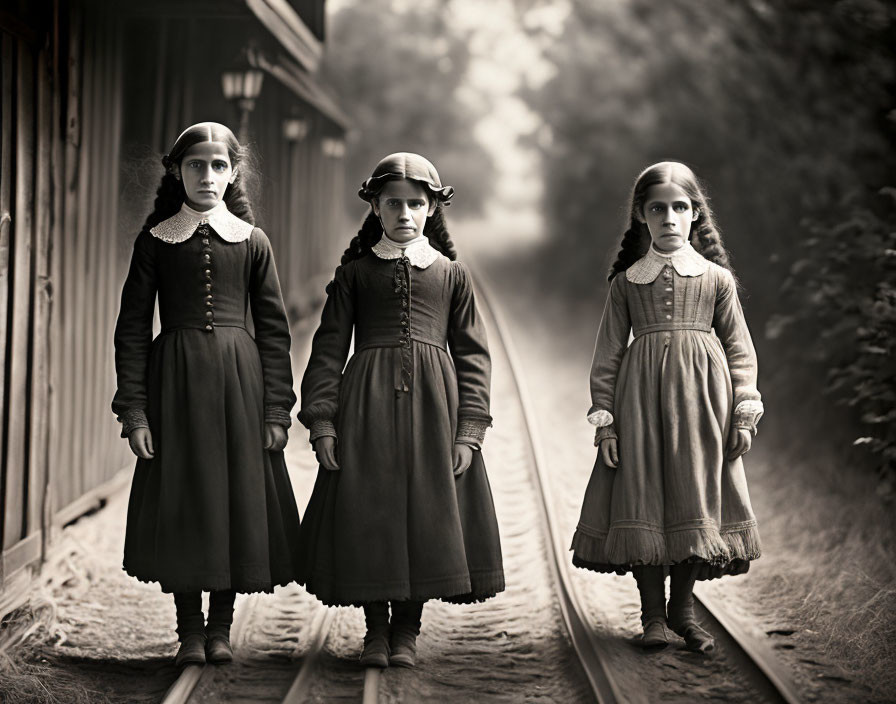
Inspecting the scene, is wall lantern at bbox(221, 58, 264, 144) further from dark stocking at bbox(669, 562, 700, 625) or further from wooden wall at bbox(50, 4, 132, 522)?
dark stocking at bbox(669, 562, 700, 625)

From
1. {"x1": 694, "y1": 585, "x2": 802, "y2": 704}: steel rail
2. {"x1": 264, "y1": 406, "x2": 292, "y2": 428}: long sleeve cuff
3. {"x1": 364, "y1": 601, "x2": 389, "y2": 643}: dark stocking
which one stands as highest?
{"x1": 264, "y1": 406, "x2": 292, "y2": 428}: long sleeve cuff

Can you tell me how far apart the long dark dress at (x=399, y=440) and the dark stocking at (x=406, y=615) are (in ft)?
0.58

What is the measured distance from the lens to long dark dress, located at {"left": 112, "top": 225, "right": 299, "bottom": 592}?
157 inches

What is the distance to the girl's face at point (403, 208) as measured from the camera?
4.18 m

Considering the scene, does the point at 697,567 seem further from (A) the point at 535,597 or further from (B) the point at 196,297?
(B) the point at 196,297

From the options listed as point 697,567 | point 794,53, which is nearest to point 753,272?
point 794,53

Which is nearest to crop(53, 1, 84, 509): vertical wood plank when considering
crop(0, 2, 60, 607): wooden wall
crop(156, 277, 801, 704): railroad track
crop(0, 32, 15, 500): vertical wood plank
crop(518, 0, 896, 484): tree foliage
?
crop(0, 2, 60, 607): wooden wall

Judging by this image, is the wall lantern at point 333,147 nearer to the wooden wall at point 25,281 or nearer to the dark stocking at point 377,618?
the wooden wall at point 25,281

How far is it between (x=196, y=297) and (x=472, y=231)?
14.2 metres

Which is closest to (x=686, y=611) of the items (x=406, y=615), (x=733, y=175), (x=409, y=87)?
(x=406, y=615)

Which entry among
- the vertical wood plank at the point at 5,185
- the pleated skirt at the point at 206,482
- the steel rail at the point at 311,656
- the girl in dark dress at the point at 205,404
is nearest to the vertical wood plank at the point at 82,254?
the vertical wood plank at the point at 5,185

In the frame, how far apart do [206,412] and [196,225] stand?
762 millimetres

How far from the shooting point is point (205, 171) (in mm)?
4129

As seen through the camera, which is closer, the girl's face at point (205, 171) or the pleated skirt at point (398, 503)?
the pleated skirt at point (398, 503)
